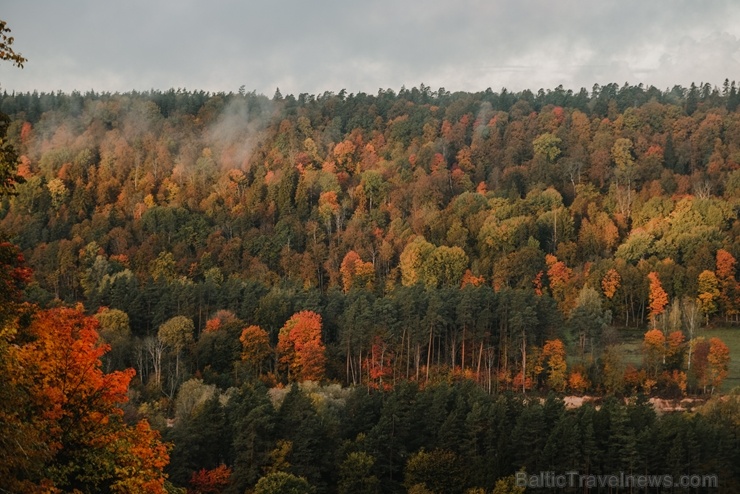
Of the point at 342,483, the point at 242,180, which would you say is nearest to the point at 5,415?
the point at 342,483

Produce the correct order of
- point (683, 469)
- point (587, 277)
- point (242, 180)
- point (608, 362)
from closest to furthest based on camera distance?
1. point (683, 469)
2. point (608, 362)
3. point (587, 277)
4. point (242, 180)

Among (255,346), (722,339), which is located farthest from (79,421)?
(722,339)

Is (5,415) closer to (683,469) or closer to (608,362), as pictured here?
(683,469)

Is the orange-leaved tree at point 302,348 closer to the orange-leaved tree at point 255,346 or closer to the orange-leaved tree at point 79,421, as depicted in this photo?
the orange-leaved tree at point 255,346

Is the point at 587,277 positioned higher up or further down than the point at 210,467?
higher up

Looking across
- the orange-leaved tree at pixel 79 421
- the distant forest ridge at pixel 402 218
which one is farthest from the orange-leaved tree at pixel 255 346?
the orange-leaved tree at pixel 79 421

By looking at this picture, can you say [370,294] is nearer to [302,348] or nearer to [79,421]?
[302,348]

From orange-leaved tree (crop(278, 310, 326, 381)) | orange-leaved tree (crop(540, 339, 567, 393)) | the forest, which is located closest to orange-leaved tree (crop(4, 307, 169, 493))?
the forest
